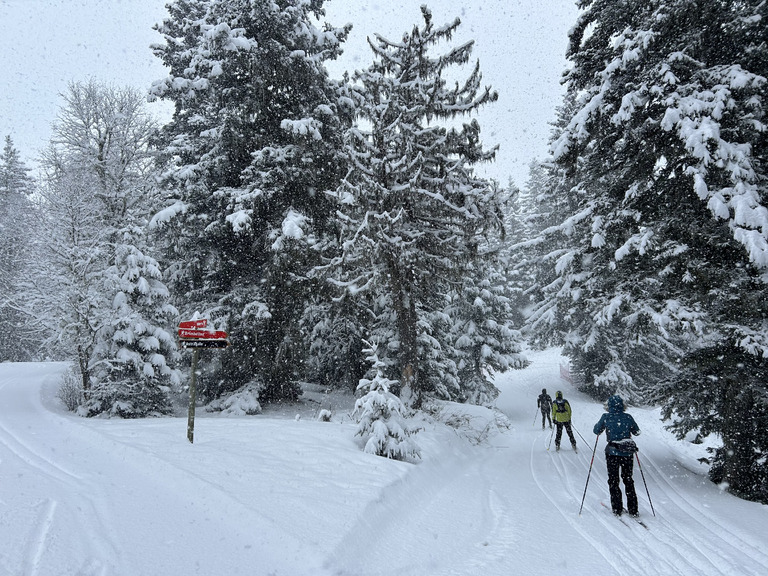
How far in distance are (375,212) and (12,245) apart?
105ft

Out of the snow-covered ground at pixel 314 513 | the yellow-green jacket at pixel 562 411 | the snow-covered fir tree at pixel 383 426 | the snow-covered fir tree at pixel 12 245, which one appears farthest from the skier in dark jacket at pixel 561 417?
the snow-covered fir tree at pixel 12 245

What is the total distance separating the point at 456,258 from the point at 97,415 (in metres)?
13.0

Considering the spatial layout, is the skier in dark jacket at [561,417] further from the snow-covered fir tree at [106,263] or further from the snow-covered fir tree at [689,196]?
the snow-covered fir tree at [106,263]

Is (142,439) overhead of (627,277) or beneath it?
beneath

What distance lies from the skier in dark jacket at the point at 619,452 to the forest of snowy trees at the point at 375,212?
94.3 inches

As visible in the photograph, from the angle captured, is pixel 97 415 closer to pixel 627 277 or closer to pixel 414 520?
pixel 414 520

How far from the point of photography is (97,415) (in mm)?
14531

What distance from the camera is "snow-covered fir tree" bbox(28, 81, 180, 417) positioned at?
14336 millimetres

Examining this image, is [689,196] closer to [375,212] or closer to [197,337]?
[375,212]

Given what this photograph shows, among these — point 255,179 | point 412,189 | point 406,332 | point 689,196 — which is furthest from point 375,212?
point 689,196

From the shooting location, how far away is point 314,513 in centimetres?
562

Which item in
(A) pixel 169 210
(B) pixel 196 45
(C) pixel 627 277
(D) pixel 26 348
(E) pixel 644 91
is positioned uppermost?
(B) pixel 196 45

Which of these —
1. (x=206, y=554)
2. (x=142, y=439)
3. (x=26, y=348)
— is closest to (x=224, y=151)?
(x=142, y=439)

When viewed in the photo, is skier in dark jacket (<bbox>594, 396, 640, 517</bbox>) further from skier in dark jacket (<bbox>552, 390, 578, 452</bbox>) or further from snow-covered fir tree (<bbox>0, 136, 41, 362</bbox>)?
snow-covered fir tree (<bbox>0, 136, 41, 362</bbox>)
